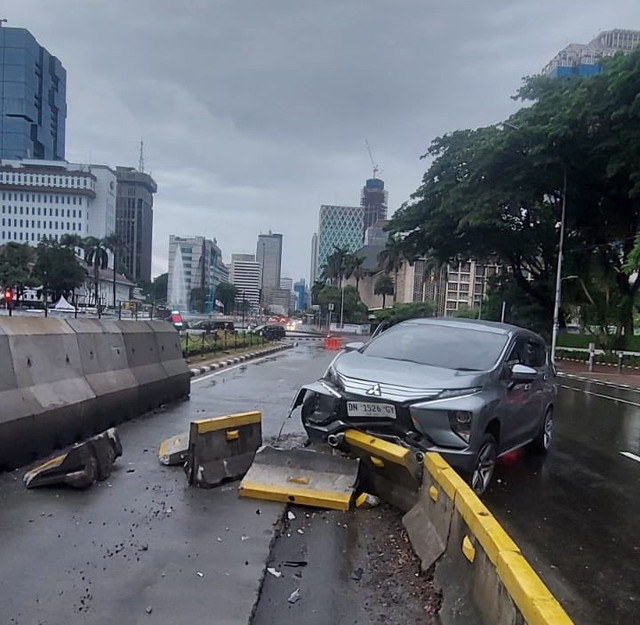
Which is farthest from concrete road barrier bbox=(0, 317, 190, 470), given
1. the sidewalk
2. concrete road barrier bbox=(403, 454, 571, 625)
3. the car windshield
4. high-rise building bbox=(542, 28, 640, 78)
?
high-rise building bbox=(542, 28, 640, 78)

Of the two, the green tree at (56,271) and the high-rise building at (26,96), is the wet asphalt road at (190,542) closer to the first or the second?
the green tree at (56,271)

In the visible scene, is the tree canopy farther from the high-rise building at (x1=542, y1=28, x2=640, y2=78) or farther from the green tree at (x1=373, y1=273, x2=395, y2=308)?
the green tree at (x1=373, y1=273, x2=395, y2=308)

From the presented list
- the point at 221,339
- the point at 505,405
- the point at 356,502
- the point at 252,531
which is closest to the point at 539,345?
the point at 505,405

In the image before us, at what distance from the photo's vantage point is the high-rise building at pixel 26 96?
534 feet

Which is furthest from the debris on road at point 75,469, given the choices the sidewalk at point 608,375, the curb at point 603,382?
the sidewalk at point 608,375

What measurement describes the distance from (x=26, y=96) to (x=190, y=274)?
81.8m

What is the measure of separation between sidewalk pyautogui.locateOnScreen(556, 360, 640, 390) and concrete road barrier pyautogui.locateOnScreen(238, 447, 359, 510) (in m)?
18.4

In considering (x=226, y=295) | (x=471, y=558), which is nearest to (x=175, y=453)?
(x=471, y=558)

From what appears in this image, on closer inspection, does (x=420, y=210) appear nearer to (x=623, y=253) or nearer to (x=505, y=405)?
(x=623, y=253)

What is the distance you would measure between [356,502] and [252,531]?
45.4 inches

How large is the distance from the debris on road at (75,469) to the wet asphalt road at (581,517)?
150 inches

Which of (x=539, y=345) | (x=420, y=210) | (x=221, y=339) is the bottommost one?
(x=221, y=339)

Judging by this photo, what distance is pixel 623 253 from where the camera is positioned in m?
31.9

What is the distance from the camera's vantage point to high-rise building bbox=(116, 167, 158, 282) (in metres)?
181
